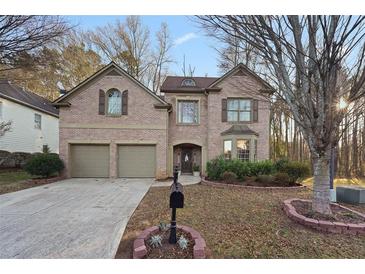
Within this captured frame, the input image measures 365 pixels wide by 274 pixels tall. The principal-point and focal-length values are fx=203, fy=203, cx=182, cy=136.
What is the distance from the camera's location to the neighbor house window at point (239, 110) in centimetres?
1359

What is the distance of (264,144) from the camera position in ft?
44.2

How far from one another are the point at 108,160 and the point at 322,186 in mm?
11168

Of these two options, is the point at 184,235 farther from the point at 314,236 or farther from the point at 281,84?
the point at 281,84

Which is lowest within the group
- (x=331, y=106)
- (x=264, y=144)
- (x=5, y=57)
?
(x=264, y=144)

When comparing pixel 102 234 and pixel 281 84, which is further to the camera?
pixel 281 84

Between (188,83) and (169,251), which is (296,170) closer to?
(169,251)

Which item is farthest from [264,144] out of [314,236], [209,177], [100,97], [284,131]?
[100,97]

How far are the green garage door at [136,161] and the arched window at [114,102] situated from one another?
2268mm

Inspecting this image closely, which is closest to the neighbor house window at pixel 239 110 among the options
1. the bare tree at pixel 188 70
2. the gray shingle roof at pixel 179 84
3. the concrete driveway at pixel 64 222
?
the gray shingle roof at pixel 179 84

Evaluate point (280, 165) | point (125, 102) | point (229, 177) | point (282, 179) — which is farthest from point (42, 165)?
point (280, 165)

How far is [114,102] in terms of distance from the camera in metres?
12.9

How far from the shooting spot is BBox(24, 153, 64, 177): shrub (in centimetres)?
1092

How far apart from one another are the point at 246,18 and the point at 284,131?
18.1 meters

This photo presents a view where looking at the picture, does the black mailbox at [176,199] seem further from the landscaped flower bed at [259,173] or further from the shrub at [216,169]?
the shrub at [216,169]
